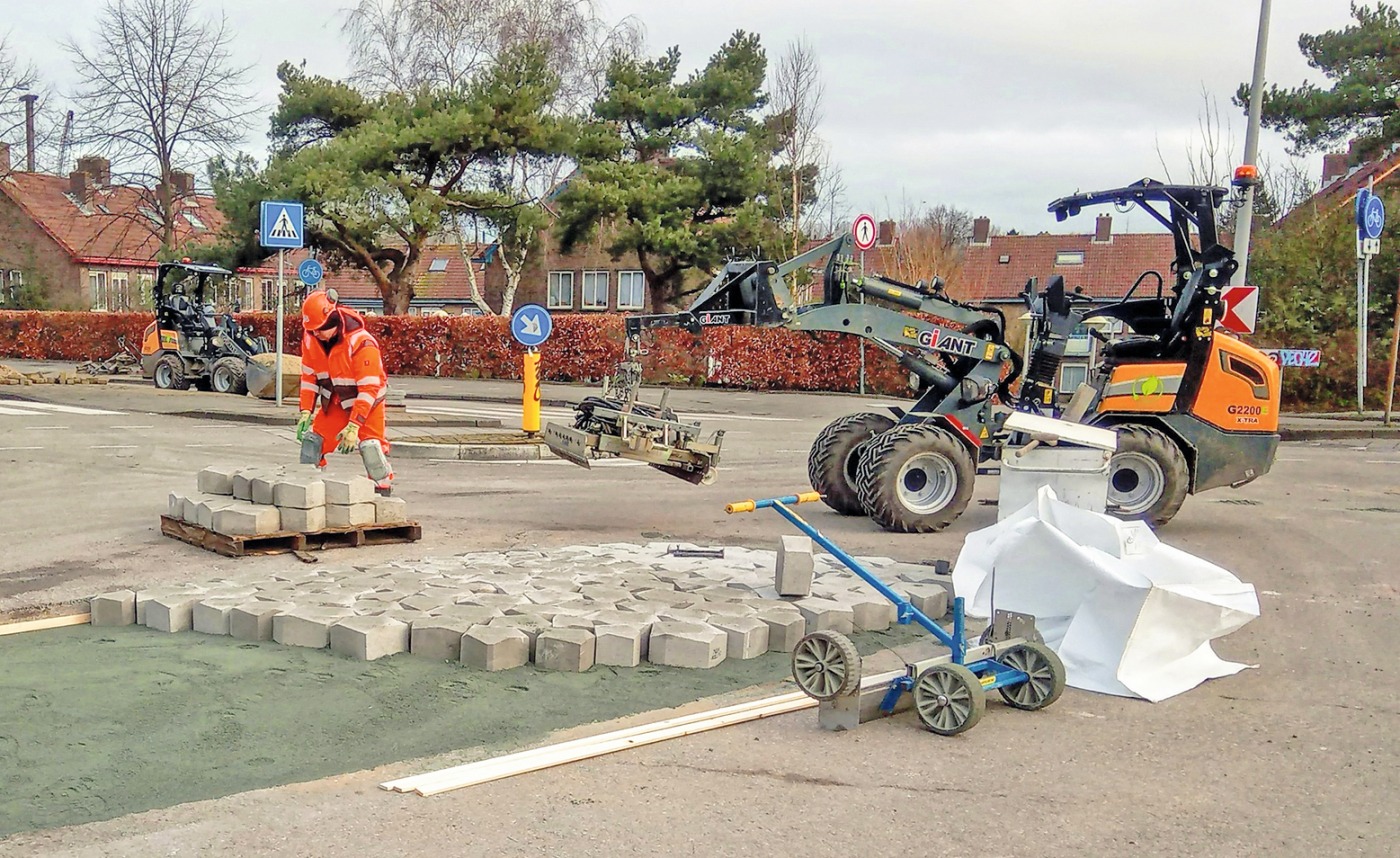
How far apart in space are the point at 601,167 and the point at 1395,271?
68.0 feet

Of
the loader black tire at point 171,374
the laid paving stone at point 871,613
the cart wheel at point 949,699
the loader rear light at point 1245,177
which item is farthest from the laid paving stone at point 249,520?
the loader black tire at point 171,374

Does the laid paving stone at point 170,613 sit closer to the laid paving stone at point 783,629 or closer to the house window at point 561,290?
the laid paving stone at point 783,629

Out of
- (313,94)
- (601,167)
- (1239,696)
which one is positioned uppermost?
(313,94)

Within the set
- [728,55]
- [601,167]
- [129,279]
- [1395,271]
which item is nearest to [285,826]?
[1395,271]

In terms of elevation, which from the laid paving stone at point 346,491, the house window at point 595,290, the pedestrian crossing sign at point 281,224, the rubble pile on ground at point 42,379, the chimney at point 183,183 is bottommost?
the laid paving stone at point 346,491

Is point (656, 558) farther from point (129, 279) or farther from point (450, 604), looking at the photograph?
point (129, 279)

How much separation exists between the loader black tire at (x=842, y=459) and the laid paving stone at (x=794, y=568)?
12.4 feet

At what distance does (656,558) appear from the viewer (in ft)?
27.4

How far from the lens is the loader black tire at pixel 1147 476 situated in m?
10.2

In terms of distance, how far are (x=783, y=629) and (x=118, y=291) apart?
5651cm

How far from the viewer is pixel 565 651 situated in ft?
19.4

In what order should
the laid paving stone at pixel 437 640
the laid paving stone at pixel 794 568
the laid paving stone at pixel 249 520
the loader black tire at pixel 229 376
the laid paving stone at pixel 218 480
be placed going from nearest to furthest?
1. the laid paving stone at pixel 437 640
2. the laid paving stone at pixel 794 568
3. the laid paving stone at pixel 249 520
4. the laid paving stone at pixel 218 480
5. the loader black tire at pixel 229 376

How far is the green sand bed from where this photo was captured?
4438mm

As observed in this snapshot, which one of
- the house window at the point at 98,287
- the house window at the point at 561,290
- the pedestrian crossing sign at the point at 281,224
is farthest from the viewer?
the house window at the point at 98,287
